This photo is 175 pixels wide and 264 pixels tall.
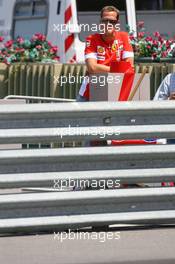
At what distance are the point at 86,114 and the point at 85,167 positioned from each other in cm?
35

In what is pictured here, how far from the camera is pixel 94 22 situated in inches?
763

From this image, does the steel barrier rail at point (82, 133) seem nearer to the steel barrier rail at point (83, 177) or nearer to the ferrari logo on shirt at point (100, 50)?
the steel barrier rail at point (83, 177)

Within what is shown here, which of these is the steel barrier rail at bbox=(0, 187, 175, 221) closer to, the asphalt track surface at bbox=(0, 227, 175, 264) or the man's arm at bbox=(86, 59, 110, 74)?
the asphalt track surface at bbox=(0, 227, 175, 264)

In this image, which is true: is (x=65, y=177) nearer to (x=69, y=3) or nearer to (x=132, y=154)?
(x=132, y=154)

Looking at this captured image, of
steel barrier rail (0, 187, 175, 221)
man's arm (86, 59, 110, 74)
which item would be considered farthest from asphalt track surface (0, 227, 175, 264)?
man's arm (86, 59, 110, 74)

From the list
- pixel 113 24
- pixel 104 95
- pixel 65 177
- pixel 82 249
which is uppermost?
pixel 113 24

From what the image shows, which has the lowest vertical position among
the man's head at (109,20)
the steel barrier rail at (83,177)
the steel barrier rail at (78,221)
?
the steel barrier rail at (78,221)

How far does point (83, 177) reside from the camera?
7.91 m

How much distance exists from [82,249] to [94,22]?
11.5m

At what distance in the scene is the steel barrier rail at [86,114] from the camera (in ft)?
25.9

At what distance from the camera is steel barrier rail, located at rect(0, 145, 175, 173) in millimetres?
7871

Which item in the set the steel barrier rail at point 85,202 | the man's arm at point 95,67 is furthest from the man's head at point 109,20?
the steel barrier rail at point 85,202

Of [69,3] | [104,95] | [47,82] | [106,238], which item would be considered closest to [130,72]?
[104,95]

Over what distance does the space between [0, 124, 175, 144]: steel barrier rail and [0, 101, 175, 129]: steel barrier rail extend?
0.03 m
